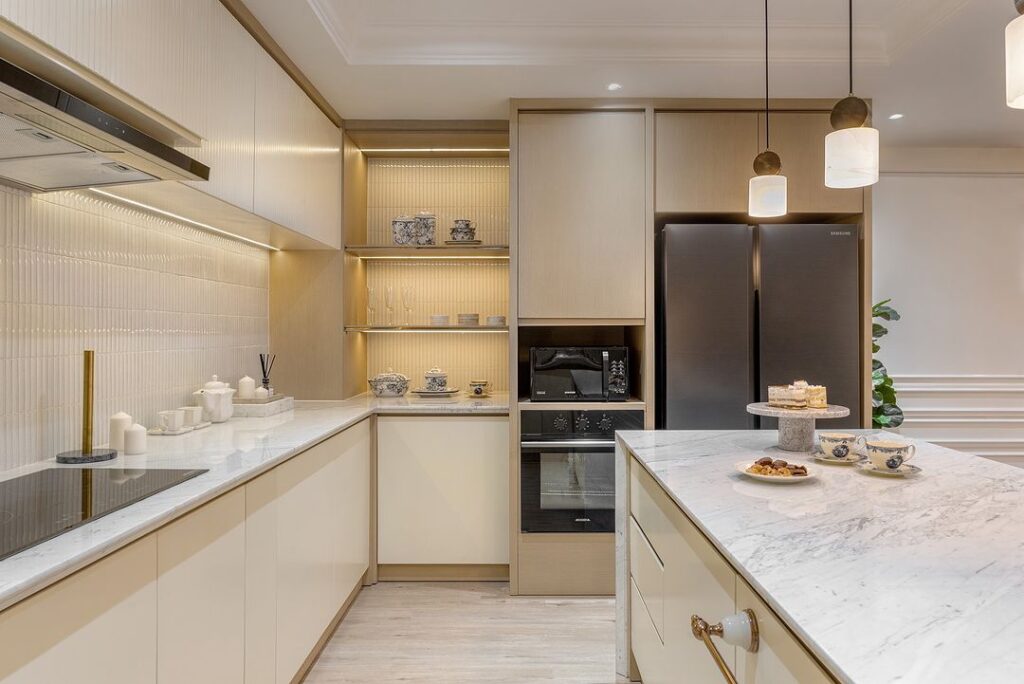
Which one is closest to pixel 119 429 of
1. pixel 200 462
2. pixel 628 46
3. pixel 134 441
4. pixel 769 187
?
pixel 134 441

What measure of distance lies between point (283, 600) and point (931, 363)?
4357 millimetres

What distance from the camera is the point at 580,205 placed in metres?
3.03

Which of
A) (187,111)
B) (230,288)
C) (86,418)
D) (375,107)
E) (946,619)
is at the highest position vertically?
(375,107)

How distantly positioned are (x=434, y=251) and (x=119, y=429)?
1.85 metres

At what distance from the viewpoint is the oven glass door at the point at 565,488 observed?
119 inches

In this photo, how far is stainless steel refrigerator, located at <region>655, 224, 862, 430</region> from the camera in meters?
2.95

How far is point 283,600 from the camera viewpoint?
1930 millimetres

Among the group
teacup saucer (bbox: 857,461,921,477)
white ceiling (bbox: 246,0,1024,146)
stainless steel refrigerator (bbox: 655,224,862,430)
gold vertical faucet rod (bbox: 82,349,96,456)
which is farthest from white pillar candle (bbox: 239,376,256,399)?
teacup saucer (bbox: 857,461,921,477)

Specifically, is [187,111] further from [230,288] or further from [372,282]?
[372,282]

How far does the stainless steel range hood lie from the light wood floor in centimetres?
188

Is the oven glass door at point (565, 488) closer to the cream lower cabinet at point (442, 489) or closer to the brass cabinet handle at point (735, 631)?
the cream lower cabinet at point (442, 489)

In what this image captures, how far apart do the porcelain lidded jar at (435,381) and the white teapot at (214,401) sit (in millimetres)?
1150

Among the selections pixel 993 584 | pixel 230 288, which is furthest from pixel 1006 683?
pixel 230 288

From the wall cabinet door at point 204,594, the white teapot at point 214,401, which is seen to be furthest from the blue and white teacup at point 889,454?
the white teapot at point 214,401
